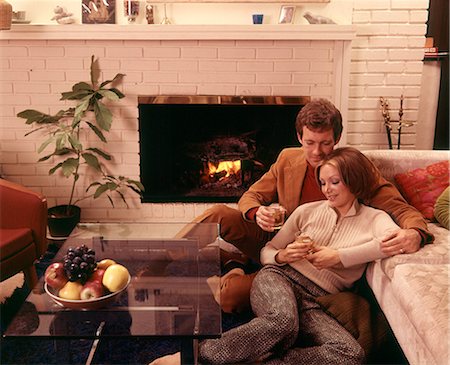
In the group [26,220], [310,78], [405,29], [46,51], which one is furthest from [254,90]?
[26,220]

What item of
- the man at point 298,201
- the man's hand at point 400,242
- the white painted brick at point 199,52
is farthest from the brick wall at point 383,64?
the man's hand at point 400,242

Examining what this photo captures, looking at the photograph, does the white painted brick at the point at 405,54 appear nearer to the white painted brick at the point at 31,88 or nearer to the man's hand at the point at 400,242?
the man's hand at the point at 400,242

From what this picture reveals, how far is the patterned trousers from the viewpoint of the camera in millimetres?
1865

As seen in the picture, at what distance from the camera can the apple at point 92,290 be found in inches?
68.9

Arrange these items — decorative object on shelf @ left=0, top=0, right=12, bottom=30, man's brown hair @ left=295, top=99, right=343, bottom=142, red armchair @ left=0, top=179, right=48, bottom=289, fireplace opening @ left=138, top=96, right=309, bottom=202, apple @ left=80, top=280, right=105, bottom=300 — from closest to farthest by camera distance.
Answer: apple @ left=80, top=280, right=105, bottom=300, man's brown hair @ left=295, top=99, right=343, bottom=142, red armchair @ left=0, top=179, right=48, bottom=289, decorative object on shelf @ left=0, top=0, right=12, bottom=30, fireplace opening @ left=138, top=96, right=309, bottom=202

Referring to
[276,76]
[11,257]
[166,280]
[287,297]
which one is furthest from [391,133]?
[11,257]

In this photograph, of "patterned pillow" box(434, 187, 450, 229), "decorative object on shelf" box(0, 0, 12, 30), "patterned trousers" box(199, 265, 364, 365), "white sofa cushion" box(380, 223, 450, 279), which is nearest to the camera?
"patterned trousers" box(199, 265, 364, 365)

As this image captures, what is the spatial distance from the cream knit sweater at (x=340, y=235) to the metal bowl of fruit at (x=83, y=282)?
0.67 m

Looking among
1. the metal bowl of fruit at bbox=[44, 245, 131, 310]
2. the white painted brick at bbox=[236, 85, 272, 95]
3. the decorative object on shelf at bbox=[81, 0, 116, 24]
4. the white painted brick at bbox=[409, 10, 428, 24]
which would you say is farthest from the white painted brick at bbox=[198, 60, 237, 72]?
the metal bowl of fruit at bbox=[44, 245, 131, 310]

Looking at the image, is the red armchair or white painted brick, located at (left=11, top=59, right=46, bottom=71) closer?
the red armchair

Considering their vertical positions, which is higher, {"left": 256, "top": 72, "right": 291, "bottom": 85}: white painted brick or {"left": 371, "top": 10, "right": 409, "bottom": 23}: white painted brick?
{"left": 371, "top": 10, "right": 409, "bottom": 23}: white painted brick

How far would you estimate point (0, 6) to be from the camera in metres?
3.21

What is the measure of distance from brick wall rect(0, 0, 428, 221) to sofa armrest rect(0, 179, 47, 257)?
107 cm

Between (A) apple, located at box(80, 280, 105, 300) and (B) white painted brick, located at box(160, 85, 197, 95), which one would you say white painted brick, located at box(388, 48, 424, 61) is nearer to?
(B) white painted brick, located at box(160, 85, 197, 95)
